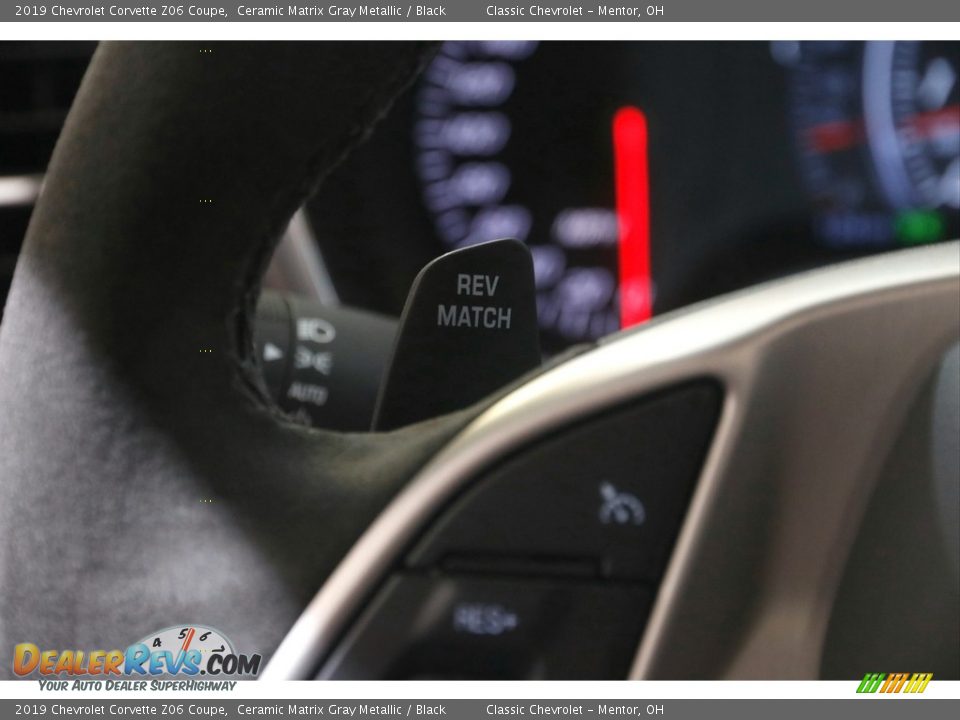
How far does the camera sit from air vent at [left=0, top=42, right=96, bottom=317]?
673 mm

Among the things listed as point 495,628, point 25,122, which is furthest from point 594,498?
point 25,122

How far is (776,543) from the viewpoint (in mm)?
377

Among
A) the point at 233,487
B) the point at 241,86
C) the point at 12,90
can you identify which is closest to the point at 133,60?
the point at 241,86

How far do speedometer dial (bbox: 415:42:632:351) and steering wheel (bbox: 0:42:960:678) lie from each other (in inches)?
18.5

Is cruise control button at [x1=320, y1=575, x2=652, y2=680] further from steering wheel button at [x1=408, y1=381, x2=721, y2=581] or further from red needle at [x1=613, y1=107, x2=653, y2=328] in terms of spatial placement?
red needle at [x1=613, y1=107, x2=653, y2=328]

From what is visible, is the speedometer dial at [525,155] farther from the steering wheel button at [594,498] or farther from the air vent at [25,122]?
the steering wheel button at [594,498]

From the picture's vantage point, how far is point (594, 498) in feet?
1.25

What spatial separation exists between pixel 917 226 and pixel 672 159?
0.31 m

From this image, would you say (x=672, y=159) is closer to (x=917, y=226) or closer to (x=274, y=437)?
(x=917, y=226)
